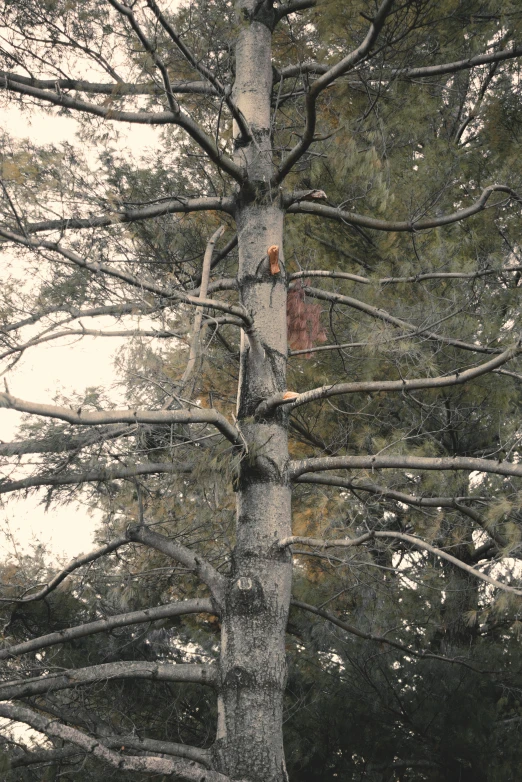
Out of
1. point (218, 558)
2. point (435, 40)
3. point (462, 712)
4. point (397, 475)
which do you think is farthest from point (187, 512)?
point (435, 40)

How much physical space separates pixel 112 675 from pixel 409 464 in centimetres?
196

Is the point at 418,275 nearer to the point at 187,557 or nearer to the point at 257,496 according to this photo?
the point at 257,496

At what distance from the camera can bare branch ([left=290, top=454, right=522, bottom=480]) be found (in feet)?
13.6

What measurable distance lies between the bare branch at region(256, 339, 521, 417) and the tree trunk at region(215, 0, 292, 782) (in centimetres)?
22

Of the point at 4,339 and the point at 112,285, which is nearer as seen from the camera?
the point at 4,339

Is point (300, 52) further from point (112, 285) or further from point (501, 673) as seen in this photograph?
point (501, 673)

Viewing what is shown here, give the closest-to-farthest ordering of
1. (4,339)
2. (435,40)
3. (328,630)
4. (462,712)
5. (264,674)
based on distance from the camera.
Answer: (264,674), (4,339), (435,40), (462,712), (328,630)

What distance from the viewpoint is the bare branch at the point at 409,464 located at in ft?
13.6

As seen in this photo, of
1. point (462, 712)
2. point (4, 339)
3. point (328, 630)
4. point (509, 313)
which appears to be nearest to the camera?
point (4, 339)

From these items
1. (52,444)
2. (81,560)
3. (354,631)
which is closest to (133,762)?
(81,560)

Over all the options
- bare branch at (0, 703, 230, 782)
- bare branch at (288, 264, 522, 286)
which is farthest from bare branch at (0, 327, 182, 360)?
bare branch at (0, 703, 230, 782)

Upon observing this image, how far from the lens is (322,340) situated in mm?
5641

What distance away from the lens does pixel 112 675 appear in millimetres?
4488

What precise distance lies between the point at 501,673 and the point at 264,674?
2.97 m
